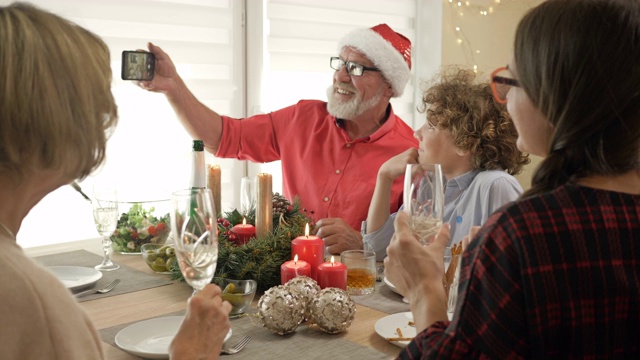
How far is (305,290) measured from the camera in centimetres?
161

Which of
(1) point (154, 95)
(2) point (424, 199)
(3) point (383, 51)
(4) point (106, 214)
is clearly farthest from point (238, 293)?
(1) point (154, 95)

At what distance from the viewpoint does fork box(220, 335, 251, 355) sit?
1.44 metres

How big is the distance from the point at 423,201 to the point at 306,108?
1.76 metres

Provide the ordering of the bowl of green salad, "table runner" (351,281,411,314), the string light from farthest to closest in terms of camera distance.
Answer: the string light
the bowl of green salad
"table runner" (351,281,411,314)

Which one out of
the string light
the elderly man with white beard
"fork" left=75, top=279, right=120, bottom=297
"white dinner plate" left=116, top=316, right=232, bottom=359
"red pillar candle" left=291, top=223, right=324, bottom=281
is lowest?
"white dinner plate" left=116, top=316, right=232, bottom=359

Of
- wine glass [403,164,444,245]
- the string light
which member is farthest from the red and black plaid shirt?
the string light

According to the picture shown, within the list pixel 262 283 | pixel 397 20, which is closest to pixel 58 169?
pixel 262 283

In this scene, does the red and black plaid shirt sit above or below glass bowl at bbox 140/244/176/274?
above

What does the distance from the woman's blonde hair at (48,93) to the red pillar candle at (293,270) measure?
89cm

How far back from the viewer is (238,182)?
12.0 feet

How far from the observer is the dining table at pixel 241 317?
4.77 ft

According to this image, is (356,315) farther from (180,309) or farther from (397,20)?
(397,20)

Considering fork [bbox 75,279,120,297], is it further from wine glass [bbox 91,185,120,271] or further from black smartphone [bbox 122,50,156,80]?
black smartphone [bbox 122,50,156,80]

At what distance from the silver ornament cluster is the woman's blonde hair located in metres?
0.67
